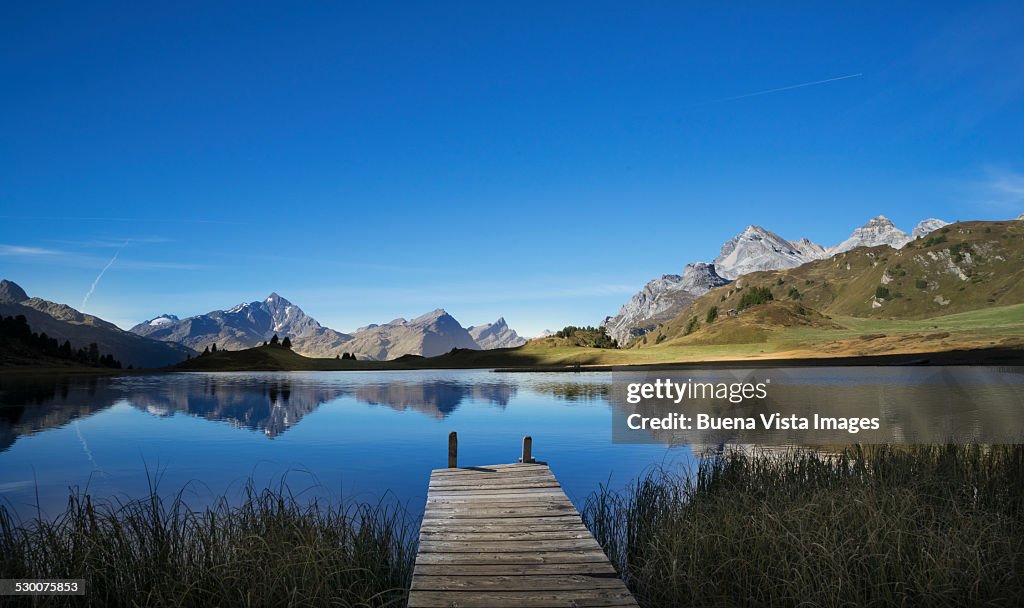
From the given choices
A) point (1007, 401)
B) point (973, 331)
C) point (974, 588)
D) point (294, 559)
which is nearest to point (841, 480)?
point (974, 588)

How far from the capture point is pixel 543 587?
8.49 m

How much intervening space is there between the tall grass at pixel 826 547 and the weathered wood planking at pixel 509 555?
1208 mm

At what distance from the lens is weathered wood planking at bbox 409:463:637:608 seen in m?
8.20

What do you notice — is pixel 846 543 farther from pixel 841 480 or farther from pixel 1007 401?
pixel 1007 401

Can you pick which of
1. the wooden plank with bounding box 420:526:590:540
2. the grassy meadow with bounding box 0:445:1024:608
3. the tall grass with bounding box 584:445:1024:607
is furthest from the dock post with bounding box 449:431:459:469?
the wooden plank with bounding box 420:526:590:540

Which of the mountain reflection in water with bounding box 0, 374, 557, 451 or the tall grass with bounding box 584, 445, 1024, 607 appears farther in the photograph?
the mountain reflection in water with bounding box 0, 374, 557, 451

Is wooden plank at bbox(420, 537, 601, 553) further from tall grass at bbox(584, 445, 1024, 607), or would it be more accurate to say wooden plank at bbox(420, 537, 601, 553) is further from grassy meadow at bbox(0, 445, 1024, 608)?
tall grass at bbox(584, 445, 1024, 607)

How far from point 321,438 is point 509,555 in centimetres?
2440

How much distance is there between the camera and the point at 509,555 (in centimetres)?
984

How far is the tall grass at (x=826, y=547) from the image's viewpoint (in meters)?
8.73

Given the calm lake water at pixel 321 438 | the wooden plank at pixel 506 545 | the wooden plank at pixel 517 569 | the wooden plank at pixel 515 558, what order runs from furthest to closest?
the calm lake water at pixel 321 438, the wooden plank at pixel 506 545, the wooden plank at pixel 515 558, the wooden plank at pixel 517 569

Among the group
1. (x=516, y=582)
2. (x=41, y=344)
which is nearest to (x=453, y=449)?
(x=516, y=582)

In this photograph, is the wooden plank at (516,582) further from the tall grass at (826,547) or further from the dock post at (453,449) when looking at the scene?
the dock post at (453,449)

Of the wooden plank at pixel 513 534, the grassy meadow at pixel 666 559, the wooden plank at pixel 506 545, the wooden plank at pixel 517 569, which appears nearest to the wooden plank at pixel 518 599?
the grassy meadow at pixel 666 559
